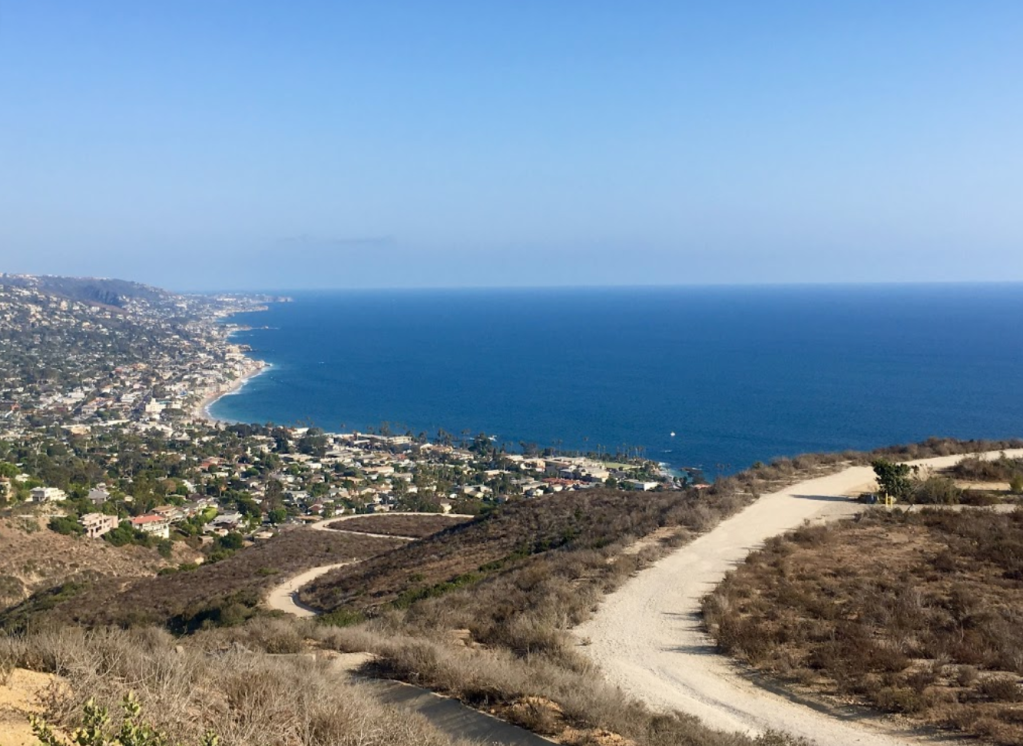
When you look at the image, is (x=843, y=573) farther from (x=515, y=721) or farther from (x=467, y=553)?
(x=467, y=553)

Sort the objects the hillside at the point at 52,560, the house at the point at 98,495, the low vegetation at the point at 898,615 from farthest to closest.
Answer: the house at the point at 98,495, the hillside at the point at 52,560, the low vegetation at the point at 898,615

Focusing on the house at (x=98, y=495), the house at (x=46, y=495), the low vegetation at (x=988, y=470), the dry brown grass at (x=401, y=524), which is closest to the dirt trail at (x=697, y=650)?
the low vegetation at (x=988, y=470)

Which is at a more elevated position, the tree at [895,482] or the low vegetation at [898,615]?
the tree at [895,482]

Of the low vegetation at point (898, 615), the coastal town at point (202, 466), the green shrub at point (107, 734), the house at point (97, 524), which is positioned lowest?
the coastal town at point (202, 466)

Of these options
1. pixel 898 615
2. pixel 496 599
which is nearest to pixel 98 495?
pixel 496 599

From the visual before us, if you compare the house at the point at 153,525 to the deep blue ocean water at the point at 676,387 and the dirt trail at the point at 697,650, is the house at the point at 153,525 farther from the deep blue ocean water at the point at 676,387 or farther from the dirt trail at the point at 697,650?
the deep blue ocean water at the point at 676,387

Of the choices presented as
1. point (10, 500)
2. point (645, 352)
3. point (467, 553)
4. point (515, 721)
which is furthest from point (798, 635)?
point (645, 352)

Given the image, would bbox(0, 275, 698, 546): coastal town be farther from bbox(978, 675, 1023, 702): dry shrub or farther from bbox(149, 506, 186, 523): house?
bbox(978, 675, 1023, 702): dry shrub

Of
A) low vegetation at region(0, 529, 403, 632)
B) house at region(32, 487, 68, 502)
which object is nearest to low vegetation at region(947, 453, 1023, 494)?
low vegetation at region(0, 529, 403, 632)
